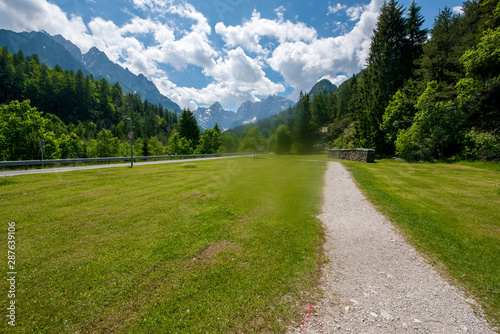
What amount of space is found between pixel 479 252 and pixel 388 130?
1388 inches

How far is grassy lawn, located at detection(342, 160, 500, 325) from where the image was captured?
3.98 m

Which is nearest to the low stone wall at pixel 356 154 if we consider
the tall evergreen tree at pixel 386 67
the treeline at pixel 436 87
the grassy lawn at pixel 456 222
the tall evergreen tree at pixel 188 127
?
the treeline at pixel 436 87

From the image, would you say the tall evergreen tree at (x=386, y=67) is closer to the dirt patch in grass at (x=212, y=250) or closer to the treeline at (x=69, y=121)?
the dirt patch in grass at (x=212, y=250)

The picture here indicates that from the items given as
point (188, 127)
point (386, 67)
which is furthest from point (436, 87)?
point (188, 127)

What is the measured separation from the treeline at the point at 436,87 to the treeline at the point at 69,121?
38.2m

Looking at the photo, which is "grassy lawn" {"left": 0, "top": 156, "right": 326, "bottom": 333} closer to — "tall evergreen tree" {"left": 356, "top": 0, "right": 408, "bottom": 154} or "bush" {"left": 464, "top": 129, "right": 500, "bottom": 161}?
"bush" {"left": 464, "top": 129, "right": 500, "bottom": 161}

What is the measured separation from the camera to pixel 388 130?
109 feet

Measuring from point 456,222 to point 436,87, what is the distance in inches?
1096

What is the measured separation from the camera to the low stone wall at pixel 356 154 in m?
27.5

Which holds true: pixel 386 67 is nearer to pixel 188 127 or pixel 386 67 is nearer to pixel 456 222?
pixel 456 222

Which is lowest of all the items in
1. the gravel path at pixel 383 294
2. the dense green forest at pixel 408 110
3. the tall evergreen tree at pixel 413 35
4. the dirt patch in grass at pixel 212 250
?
the gravel path at pixel 383 294

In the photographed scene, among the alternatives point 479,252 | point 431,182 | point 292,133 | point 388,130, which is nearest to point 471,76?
point 388,130

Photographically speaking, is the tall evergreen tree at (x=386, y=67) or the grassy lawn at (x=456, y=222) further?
the tall evergreen tree at (x=386, y=67)

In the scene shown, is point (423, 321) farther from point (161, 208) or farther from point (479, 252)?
point (161, 208)
